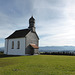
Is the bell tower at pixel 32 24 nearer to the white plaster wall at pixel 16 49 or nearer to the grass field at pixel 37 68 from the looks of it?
the white plaster wall at pixel 16 49

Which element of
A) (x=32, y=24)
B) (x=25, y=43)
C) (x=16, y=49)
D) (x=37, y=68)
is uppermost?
(x=32, y=24)

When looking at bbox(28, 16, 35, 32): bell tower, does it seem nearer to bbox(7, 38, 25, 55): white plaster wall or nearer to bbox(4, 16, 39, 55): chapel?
Result: bbox(4, 16, 39, 55): chapel

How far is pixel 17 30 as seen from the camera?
3844cm

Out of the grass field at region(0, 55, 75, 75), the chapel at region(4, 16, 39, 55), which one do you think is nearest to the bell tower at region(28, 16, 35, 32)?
the chapel at region(4, 16, 39, 55)

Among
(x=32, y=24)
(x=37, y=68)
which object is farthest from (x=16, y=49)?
(x=37, y=68)

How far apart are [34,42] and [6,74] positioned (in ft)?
90.0

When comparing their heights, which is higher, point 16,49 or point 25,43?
point 25,43

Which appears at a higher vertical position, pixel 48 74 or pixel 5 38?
pixel 5 38

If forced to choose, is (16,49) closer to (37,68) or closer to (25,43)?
(25,43)

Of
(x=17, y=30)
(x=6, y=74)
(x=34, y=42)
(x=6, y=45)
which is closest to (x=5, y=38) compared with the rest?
(x=6, y=45)

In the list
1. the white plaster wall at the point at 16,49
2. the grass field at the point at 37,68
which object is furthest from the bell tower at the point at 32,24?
the grass field at the point at 37,68

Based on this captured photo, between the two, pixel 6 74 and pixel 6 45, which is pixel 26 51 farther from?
pixel 6 74

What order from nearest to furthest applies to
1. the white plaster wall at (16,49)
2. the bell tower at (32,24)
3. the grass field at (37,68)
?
the grass field at (37,68)
the white plaster wall at (16,49)
the bell tower at (32,24)

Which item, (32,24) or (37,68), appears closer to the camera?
(37,68)
